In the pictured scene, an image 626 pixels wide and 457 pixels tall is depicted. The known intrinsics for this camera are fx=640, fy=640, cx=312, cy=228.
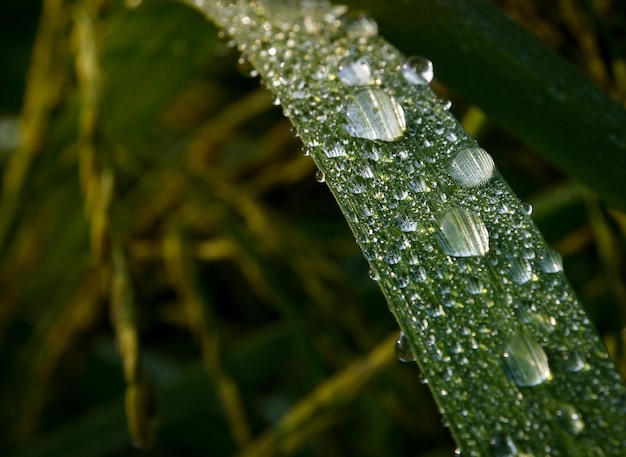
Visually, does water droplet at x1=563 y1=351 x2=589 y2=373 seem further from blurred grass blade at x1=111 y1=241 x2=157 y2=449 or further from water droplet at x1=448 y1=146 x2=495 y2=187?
blurred grass blade at x1=111 y1=241 x2=157 y2=449

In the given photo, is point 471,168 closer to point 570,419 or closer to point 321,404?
Answer: point 570,419

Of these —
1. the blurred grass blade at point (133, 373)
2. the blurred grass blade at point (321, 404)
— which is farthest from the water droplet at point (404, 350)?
the blurred grass blade at point (321, 404)

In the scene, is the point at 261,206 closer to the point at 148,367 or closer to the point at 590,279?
the point at 148,367

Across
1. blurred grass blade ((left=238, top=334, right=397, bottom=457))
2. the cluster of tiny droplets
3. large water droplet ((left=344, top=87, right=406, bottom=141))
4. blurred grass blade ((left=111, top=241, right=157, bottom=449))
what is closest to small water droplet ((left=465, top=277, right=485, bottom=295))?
the cluster of tiny droplets

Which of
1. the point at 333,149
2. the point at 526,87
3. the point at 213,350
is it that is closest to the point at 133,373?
the point at 213,350

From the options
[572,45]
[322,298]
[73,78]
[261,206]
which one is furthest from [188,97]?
[572,45]

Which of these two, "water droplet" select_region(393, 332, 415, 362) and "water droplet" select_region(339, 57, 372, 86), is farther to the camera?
"water droplet" select_region(339, 57, 372, 86)

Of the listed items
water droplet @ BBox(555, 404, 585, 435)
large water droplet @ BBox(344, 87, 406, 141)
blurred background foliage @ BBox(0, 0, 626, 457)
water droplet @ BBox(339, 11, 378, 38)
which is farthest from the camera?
blurred background foliage @ BBox(0, 0, 626, 457)
